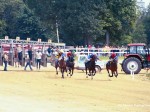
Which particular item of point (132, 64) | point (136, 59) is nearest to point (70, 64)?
point (132, 64)

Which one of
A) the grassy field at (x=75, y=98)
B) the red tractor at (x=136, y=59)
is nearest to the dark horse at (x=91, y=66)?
the red tractor at (x=136, y=59)

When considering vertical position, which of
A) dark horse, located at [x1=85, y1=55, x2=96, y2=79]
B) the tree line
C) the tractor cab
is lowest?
dark horse, located at [x1=85, y1=55, x2=96, y2=79]

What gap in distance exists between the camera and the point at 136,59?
34.1 metres

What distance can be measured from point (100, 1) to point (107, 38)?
7.07 m

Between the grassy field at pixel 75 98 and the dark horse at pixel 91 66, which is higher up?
the dark horse at pixel 91 66

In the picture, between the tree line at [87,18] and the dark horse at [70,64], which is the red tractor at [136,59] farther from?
the tree line at [87,18]

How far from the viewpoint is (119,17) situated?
74.9 metres

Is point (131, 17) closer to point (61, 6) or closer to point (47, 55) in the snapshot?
point (61, 6)

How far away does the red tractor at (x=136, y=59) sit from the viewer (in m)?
34.0

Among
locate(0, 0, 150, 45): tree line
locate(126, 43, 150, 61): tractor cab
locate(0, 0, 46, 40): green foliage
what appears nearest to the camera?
locate(126, 43, 150, 61): tractor cab

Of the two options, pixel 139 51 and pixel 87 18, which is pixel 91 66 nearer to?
pixel 139 51

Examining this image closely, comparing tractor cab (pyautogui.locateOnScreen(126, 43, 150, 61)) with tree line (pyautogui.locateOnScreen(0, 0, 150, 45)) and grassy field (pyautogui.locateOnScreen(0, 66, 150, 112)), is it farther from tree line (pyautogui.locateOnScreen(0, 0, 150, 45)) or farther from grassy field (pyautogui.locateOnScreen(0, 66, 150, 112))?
tree line (pyautogui.locateOnScreen(0, 0, 150, 45))

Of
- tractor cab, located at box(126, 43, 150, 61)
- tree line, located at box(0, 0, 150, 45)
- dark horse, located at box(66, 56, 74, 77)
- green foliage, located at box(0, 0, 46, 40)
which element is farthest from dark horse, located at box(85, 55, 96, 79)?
green foliage, located at box(0, 0, 46, 40)

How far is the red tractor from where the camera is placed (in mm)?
33969
